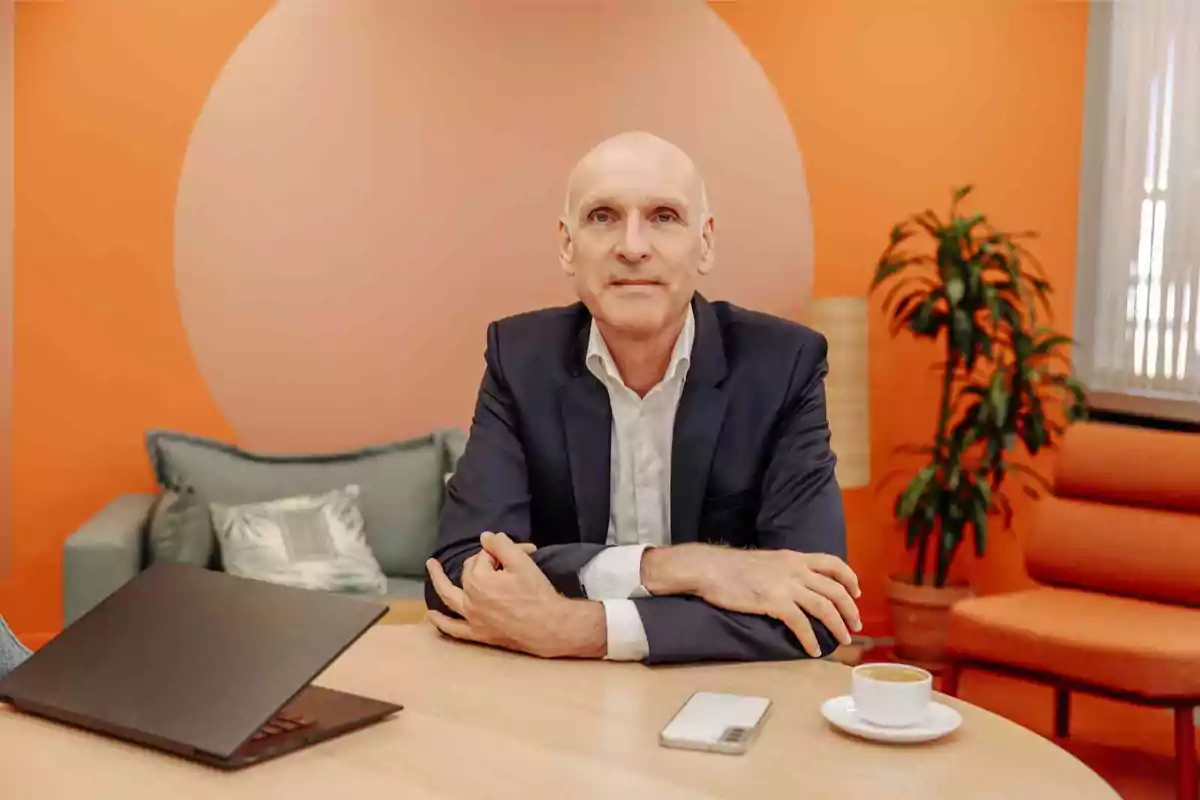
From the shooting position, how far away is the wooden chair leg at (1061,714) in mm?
3662

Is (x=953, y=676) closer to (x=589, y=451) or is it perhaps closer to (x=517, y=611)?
(x=589, y=451)

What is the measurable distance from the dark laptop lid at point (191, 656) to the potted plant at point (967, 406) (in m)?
3.26

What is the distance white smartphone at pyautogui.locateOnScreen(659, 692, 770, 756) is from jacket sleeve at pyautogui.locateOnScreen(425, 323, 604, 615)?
1.28 feet

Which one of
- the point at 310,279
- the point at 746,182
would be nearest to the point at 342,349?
the point at 310,279

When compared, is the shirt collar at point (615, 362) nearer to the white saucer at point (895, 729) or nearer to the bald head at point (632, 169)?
the bald head at point (632, 169)

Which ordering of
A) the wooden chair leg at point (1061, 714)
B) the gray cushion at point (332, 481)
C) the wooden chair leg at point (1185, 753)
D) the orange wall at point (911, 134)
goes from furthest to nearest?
1. the orange wall at point (911, 134)
2. the gray cushion at point (332, 481)
3. the wooden chair leg at point (1061, 714)
4. the wooden chair leg at point (1185, 753)

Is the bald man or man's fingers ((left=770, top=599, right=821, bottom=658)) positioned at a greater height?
the bald man

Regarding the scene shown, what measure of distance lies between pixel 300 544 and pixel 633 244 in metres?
2.18

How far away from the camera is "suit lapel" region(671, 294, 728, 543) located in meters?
1.93

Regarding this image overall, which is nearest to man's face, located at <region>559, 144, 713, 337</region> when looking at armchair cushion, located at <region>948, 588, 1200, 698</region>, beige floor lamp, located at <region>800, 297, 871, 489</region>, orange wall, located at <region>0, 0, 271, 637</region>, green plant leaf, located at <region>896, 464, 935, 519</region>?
armchair cushion, located at <region>948, 588, 1200, 698</region>

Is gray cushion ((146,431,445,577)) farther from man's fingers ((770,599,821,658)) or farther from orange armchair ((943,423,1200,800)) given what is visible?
man's fingers ((770,599,821,658))

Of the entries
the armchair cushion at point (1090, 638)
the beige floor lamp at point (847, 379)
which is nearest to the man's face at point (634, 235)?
the armchair cushion at point (1090, 638)

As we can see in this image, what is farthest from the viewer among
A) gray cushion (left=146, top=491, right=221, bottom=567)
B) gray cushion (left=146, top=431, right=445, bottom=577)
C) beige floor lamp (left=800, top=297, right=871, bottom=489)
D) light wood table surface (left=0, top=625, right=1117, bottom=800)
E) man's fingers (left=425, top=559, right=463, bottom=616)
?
beige floor lamp (left=800, top=297, right=871, bottom=489)

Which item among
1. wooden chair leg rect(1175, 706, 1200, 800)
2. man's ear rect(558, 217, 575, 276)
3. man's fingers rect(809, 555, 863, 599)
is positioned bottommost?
wooden chair leg rect(1175, 706, 1200, 800)
